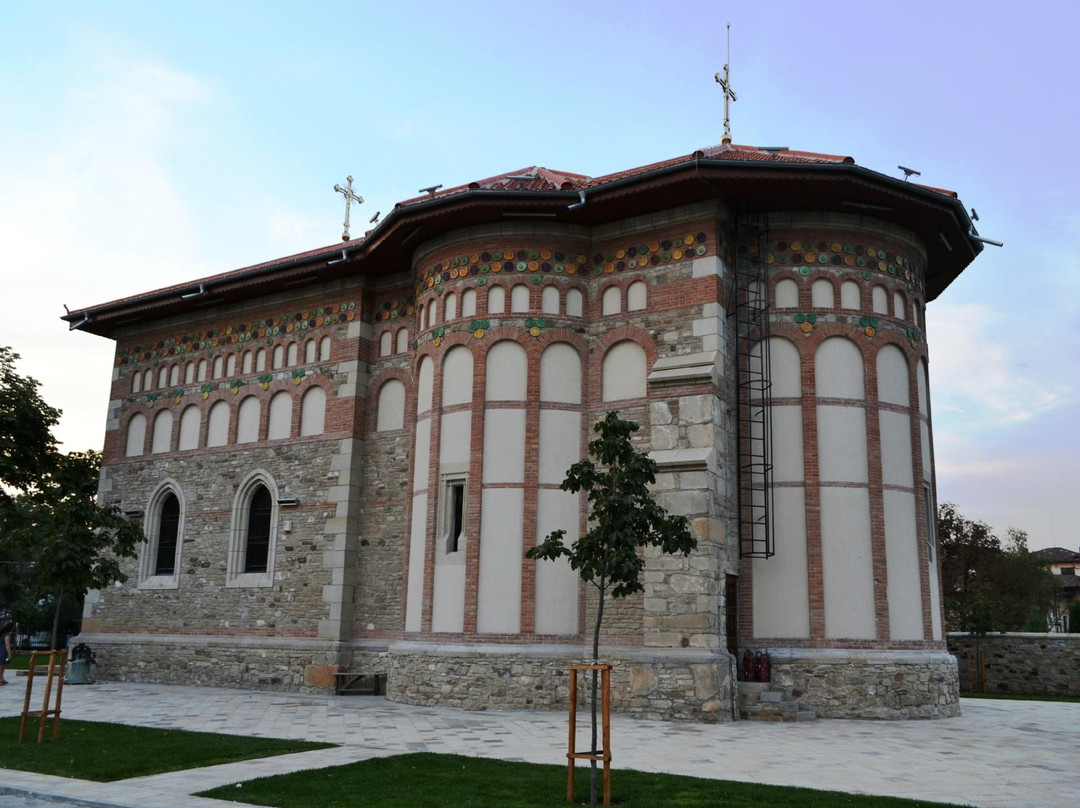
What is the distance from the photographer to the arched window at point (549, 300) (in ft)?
57.2

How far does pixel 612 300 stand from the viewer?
57.1 feet

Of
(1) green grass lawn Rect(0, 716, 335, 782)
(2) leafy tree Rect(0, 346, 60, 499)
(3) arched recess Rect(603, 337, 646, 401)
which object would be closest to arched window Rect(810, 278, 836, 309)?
(3) arched recess Rect(603, 337, 646, 401)

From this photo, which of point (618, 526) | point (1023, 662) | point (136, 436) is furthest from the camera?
point (1023, 662)

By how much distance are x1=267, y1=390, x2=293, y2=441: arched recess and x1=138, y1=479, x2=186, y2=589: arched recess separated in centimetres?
302

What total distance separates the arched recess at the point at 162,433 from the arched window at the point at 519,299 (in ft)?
34.2

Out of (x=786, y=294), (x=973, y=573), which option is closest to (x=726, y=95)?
(x=786, y=294)

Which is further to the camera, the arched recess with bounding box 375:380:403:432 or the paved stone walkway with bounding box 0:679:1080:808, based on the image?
the arched recess with bounding box 375:380:403:432

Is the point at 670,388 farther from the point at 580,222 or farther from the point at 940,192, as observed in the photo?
the point at 940,192

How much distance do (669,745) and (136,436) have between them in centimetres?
1709

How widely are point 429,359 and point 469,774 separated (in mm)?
9968

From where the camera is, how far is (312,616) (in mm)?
19422

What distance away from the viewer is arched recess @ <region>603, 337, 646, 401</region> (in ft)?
55.2

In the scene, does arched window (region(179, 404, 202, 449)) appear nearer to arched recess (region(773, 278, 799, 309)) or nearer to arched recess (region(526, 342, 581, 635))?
arched recess (region(526, 342, 581, 635))

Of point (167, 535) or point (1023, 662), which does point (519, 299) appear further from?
point (1023, 662)
